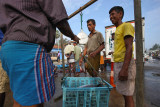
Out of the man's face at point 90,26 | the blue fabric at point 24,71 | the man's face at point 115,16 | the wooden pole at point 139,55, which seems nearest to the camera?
the blue fabric at point 24,71

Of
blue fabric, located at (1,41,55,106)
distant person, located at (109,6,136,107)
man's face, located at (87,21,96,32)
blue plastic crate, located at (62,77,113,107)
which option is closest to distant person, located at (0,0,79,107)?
blue fabric, located at (1,41,55,106)

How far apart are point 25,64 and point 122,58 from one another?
136 centimetres

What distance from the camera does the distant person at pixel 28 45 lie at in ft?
2.83

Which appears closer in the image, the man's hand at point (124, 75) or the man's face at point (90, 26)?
the man's hand at point (124, 75)

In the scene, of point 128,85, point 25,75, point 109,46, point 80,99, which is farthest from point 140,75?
point 109,46

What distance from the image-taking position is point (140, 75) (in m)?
1.37

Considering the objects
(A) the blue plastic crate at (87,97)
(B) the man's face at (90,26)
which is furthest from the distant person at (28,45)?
(B) the man's face at (90,26)

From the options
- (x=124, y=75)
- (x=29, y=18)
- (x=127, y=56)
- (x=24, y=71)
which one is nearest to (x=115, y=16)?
(x=127, y=56)

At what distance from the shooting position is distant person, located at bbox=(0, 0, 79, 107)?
86 cm

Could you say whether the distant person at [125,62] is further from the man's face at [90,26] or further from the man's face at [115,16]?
the man's face at [90,26]

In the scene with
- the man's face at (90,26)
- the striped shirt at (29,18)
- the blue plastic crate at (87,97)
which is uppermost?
the man's face at (90,26)

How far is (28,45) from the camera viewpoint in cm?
89

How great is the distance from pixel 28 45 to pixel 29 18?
26 cm

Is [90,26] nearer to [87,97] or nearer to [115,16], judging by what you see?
[115,16]
